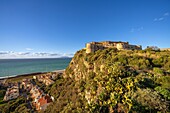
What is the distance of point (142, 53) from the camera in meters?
25.6

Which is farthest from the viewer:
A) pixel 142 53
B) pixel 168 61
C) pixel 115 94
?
pixel 142 53

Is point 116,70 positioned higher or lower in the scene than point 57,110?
higher

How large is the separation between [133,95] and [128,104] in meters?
1.54

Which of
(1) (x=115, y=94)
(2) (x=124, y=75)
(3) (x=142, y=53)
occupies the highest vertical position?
(3) (x=142, y=53)

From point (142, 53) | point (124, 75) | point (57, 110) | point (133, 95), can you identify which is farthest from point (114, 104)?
point (142, 53)

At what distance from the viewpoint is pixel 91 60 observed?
30.1 meters

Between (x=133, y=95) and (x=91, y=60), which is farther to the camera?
(x=91, y=60)

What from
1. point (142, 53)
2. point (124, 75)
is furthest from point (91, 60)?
point (124, 75)

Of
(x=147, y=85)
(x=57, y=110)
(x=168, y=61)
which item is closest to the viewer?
(x=147, y=85)

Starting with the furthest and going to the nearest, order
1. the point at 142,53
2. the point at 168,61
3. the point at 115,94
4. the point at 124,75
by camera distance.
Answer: the point at 142,53
the point at 168,61
the point at 124,75
the point at 115,94

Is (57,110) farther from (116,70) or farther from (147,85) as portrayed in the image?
(147,85)

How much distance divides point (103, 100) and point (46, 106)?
19541 mm

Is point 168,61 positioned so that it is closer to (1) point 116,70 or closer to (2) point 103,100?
(1) point 116,70

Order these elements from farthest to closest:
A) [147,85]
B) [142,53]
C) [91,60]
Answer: [91,60], [142,53], [147,85]
